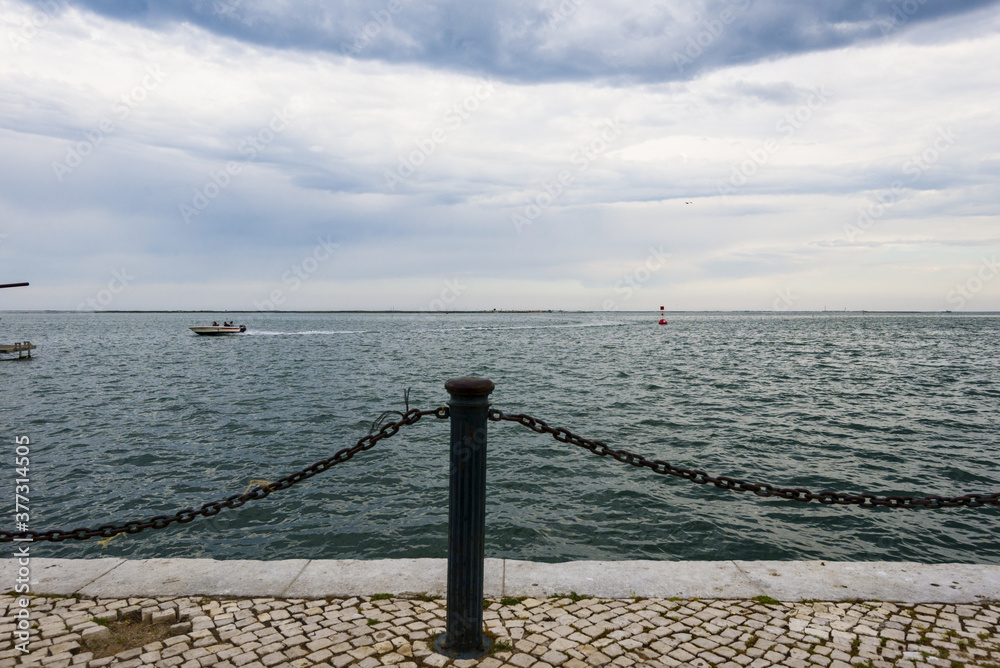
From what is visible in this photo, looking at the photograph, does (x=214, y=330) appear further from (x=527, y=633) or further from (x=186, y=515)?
(x=527, y=633)

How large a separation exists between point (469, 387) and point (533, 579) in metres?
2.02

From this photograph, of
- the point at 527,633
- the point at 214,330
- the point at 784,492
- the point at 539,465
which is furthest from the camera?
the point at 214,330

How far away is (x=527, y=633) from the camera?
367 cm

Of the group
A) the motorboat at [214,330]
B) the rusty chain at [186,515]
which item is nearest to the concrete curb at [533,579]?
the rusty chain at [186,515]

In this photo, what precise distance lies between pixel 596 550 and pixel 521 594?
361 cm

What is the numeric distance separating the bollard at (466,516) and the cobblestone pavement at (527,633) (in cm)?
16

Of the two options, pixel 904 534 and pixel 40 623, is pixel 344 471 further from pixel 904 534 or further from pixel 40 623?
pixel 904 534

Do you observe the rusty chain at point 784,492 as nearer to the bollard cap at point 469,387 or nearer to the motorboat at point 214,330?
the bollard cap at point 469,387

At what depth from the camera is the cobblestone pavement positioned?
3359 millimetres

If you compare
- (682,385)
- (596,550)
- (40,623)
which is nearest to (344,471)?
(596,550)

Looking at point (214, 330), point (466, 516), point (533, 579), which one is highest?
point (466, 516)

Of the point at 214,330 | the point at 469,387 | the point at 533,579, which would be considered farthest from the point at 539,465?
the point at 214,330

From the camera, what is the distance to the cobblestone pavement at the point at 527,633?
336 centimetres

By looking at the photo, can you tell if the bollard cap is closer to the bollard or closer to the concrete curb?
the bollard
